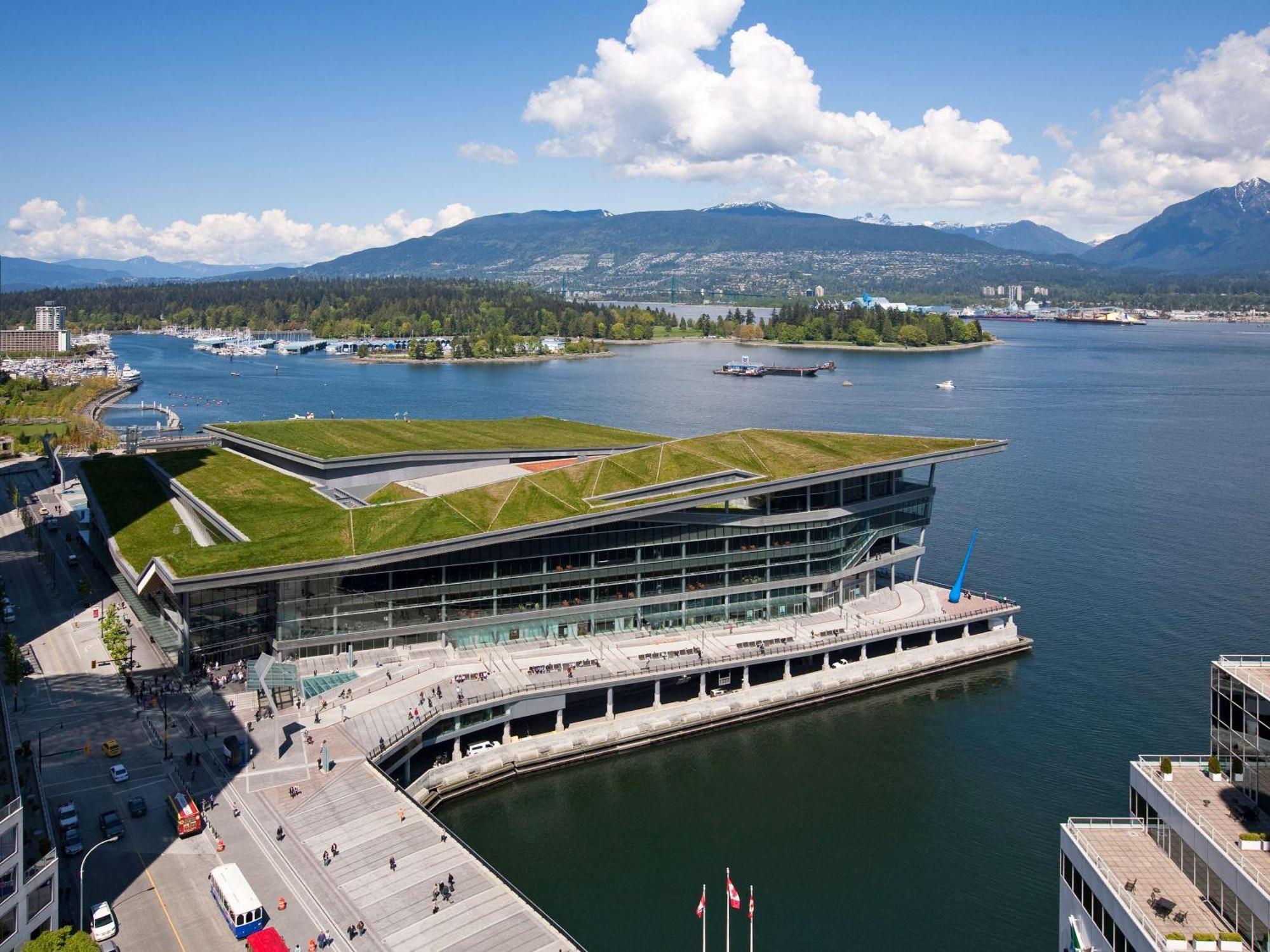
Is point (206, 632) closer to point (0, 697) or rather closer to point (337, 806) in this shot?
point (0, 697)

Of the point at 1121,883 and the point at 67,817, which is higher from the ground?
the point at 1121,883

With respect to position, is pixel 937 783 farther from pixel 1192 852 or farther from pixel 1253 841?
pixel 1253 841

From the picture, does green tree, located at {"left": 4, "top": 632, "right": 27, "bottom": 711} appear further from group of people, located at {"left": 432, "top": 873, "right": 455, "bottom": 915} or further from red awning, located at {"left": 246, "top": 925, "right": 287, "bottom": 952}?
group of people, located at {"left": 432, "top": 873, "right": 455, "bottom": 915}

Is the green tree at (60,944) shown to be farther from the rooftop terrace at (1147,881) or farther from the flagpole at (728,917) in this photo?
the rooftop terrace at (1147,881)

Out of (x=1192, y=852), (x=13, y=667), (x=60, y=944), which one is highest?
(x=1192, y=852)

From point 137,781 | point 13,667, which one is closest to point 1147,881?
point 137,781

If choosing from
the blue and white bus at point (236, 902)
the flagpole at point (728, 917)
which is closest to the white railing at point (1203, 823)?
the flagpole at point (728, 917)
